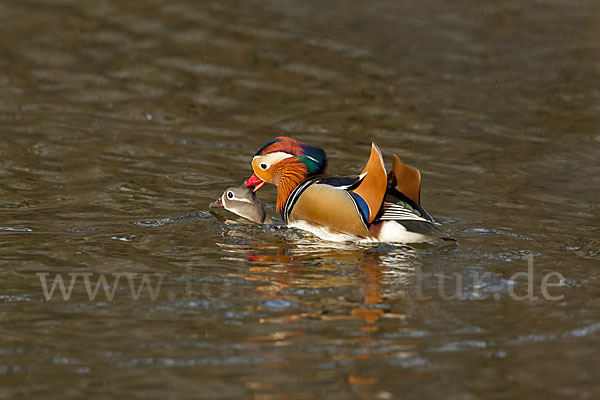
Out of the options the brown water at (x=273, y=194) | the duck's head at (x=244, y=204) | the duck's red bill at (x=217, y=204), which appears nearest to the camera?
the brown water at (x=273, y=194)

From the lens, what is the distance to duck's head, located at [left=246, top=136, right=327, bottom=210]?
8.69m

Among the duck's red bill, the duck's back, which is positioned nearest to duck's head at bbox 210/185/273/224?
the duck's red bill

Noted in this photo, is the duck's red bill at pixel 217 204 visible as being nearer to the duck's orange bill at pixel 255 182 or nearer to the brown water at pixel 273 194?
the brown water at pixel 273 194

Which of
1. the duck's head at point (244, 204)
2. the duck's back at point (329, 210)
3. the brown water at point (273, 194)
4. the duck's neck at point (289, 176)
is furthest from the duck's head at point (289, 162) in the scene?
the brown water at point (273, 194)

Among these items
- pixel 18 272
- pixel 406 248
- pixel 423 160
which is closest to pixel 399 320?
pixel 406 248

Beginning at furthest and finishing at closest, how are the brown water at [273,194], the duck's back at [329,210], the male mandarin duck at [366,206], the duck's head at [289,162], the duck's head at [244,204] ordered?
the duck's head at [244,204] → the duck's head at [289,162] → the duck's back at [329,210] → the male mandarin duck at [366,206] → the brown water at [273,194]

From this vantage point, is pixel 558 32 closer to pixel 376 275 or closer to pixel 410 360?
pixel 376 275

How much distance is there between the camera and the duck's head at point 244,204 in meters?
8.80

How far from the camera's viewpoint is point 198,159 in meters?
10.8

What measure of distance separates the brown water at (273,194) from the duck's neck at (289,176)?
0.47 m

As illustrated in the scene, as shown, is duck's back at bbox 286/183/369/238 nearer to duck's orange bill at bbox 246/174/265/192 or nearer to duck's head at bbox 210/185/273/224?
duck's head at bbox 210/185/273/224

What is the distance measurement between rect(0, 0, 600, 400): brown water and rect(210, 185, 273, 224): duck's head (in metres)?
0.16

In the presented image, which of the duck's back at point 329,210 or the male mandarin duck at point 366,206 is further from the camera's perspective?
the duck's back at point 329,210

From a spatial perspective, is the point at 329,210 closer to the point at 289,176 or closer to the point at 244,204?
the point at 289,176
